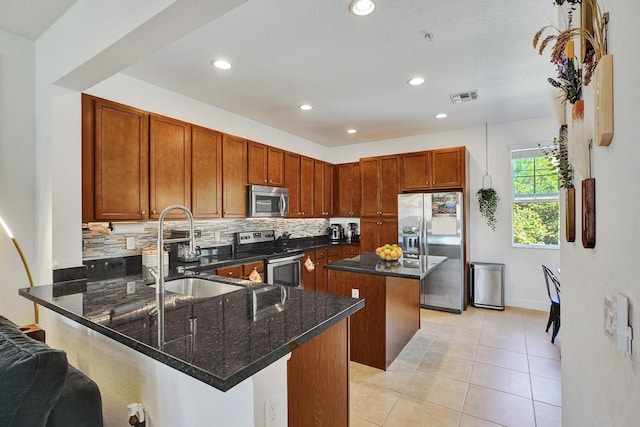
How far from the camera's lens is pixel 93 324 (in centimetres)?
124

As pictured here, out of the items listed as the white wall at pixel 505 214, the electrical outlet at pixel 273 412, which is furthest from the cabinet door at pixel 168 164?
the white wall at pixel 505 214

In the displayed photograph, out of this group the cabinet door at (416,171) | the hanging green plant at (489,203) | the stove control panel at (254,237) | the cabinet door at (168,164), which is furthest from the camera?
the cabinet door at (416,171)

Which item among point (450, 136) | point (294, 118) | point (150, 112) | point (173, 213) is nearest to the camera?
point (150, 112)

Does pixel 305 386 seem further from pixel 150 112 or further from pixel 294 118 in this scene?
pixel 294 118

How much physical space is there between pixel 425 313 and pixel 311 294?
3.26 m

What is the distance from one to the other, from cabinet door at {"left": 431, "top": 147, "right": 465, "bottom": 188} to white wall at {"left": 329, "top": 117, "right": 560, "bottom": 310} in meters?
0.50

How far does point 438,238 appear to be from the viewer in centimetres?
436

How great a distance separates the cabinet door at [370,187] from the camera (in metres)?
5.09

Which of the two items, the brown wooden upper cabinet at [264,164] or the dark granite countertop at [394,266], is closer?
the dark granite countertop at [394,266]

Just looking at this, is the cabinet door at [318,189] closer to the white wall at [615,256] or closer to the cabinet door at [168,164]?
the cabinet door at [168,164]

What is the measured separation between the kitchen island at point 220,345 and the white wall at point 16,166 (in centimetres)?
60

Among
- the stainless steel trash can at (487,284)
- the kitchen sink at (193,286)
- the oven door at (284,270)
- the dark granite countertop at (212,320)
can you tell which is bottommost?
the stainless steel trash can at (487,284)

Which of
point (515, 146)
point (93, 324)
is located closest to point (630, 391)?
point (93, 324)

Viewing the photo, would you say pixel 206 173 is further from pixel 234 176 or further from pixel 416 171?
pixel 416 171
